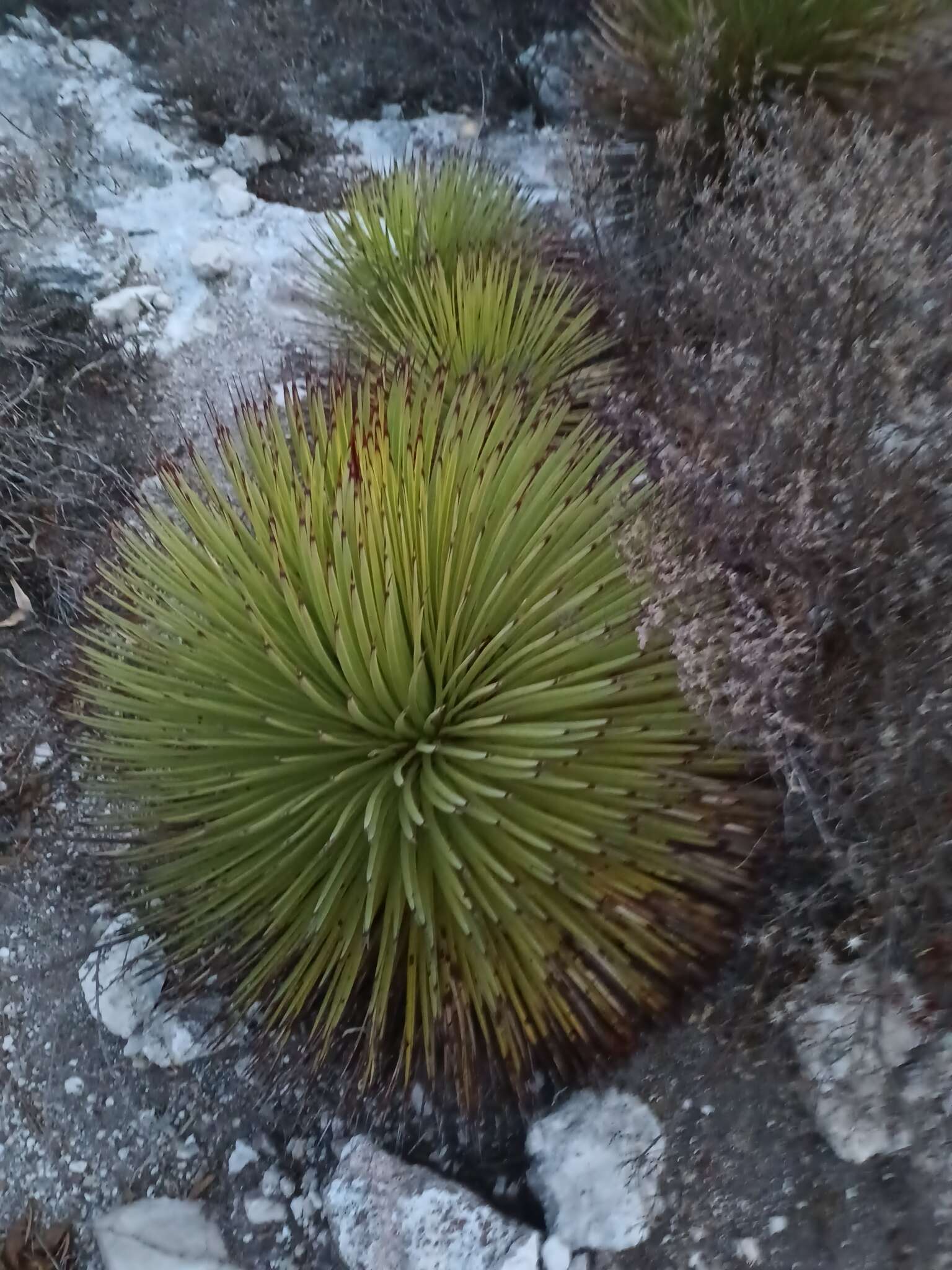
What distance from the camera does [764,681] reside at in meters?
1.60

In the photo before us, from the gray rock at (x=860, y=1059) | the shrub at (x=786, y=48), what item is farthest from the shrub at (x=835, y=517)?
the shrub at (x=786, y=48)

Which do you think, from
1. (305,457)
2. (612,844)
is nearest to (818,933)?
(612,844)

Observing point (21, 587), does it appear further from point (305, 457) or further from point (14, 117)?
point (14, 117)

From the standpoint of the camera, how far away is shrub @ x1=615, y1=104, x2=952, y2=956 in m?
1.52

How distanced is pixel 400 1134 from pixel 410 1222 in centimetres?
15

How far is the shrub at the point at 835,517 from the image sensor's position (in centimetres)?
152

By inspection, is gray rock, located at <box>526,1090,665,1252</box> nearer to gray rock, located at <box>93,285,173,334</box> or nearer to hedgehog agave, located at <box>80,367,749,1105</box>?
hedgehog agave, located at <box>80,367,749,1105</box>

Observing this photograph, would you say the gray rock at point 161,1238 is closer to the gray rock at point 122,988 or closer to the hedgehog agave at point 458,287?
the gray rock at point 122,988

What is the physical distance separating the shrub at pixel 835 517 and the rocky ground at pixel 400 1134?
29 centimetres

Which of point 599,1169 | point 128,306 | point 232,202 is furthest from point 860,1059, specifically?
point 232,202

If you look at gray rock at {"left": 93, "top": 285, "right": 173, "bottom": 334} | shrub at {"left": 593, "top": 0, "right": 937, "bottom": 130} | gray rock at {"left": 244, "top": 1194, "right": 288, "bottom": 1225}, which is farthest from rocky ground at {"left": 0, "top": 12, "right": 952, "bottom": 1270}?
shrub at {"left": 593, "top": 0, "right": 937, "bottom": 130}

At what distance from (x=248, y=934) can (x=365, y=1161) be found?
0.51 m

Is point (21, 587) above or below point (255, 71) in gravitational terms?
below

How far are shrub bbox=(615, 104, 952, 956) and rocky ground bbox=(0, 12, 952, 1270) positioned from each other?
0.29m
